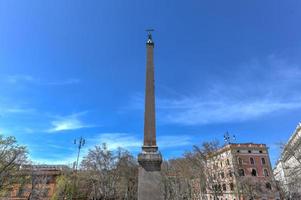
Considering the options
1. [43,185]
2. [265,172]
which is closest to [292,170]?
[265,172]

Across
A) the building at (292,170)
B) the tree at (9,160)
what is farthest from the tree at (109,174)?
the building at (292,170)

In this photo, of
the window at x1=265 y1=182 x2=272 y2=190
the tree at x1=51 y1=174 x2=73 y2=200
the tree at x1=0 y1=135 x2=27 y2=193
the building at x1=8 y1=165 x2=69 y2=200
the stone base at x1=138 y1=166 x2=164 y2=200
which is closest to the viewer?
the stone base at x1=138 y1=166 x2=164 y2=200

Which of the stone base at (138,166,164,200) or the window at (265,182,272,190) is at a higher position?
the window at (265,182,272,190)

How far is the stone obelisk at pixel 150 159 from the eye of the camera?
27.5 feet

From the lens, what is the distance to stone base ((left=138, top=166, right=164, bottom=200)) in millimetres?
8312

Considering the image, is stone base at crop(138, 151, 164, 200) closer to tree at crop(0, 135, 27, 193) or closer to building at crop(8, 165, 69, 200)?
tree at crop(0, 135, 27, 193)

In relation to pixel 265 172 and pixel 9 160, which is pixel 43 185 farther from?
pixel 265 172

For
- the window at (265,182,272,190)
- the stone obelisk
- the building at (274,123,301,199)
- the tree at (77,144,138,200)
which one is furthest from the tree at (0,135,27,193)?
the window at (265,182,272,190)

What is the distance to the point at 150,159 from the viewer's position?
29.0ft

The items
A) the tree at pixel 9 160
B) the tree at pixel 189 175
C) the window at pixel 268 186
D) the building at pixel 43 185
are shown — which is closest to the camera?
the tree at pixel 9 160

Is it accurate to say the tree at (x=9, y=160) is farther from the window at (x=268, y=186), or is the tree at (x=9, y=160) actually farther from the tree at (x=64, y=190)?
the window at (x=268, y=186)

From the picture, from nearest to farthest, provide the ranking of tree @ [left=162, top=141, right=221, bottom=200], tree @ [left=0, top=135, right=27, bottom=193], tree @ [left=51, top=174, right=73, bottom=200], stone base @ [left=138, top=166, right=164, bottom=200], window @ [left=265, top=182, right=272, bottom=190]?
1. stone base @ [left=138, top=166, right=164, bottom=200]
2. tree @ [left=0, top=135, right=27, bottom=193]
3. tree @ [left=162, top=141, right=221, bottom=200]
4. tree @ [left=51, top=174, right=73, bottom=200]
5. window @ [left=265, top=182, right=272, bottom=190]

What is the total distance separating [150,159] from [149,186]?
969 millimetres

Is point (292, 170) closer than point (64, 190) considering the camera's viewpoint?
Yes
